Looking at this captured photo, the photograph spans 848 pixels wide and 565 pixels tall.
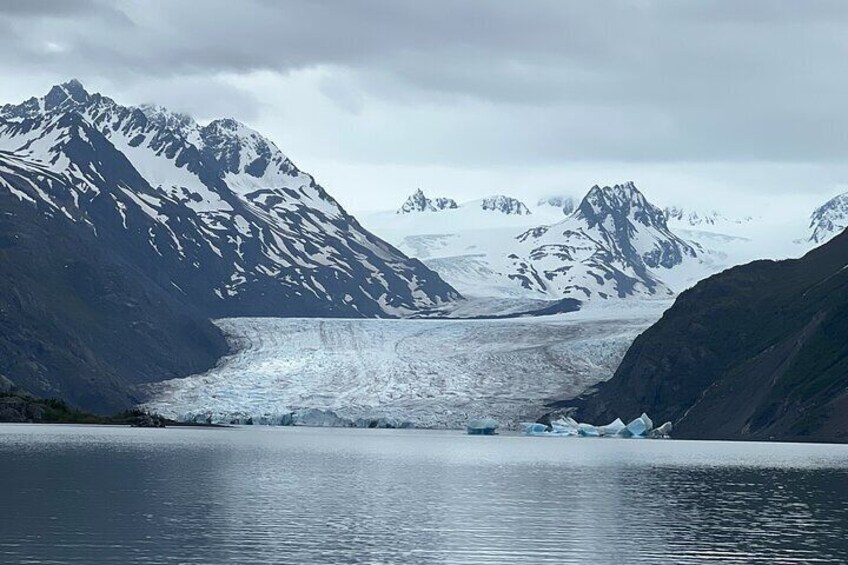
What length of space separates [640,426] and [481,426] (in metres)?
17.8

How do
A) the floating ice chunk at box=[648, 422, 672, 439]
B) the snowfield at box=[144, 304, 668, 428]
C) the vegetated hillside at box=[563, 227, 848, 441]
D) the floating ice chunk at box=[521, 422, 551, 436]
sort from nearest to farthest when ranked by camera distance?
the vegetated hillside at box=[563, 227, 848, 441] → the floating ice chunk at box=[521, 422, 551, 436] → the floating ice chunk at box=[648, 422, 672, 439] → the snowfield at box=[144, 304, 668, 428]

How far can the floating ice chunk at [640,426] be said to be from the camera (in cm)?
15700

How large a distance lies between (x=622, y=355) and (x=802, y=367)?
3927 centimetres

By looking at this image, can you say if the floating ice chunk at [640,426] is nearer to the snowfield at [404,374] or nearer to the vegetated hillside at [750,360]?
the vegetated hillside at [750,360]

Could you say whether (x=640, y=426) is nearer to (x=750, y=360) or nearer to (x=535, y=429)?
(x=535, y=429)

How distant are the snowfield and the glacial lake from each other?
2476 inches

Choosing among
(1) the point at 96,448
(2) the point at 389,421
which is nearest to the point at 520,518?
(1) the point at 96,448

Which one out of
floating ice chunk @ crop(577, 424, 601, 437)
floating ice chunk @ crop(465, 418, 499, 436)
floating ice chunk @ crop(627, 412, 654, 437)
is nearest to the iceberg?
floating ice chunk @ crop(577, 424, 601, 437)

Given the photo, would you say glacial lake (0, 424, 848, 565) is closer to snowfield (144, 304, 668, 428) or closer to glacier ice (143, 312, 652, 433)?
glacier ice (143, 312, 652, 433)

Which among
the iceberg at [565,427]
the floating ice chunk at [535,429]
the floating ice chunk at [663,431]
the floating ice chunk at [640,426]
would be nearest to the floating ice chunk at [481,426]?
the floating ice chunk at [535,429]

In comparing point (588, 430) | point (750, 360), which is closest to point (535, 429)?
point (588, 430)

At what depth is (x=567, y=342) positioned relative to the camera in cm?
18688

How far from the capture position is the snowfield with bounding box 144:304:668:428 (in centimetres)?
16862

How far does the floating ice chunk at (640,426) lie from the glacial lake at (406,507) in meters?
51.0
